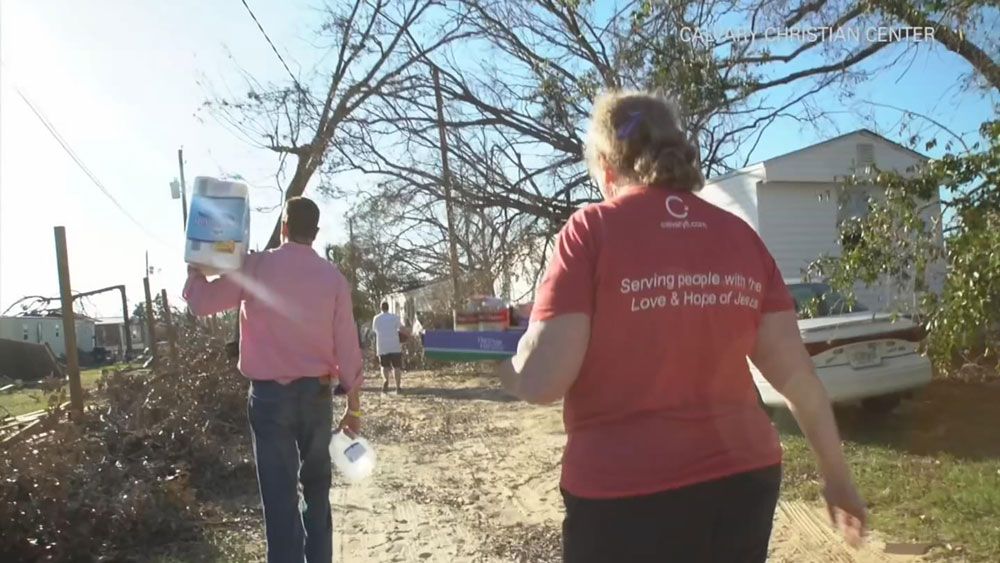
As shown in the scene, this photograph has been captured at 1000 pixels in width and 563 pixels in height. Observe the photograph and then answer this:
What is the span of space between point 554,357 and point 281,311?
2171 millimetres

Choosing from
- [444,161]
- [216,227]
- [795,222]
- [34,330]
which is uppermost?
[444,161]

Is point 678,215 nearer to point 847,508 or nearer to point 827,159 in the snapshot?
point 847,508

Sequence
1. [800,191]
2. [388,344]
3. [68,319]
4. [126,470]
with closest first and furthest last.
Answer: [126,470] < [68,319] < [800,191] < [388,344]

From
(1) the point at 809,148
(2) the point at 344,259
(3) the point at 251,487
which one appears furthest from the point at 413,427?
(2) the point at 344,259

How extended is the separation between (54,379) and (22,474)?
88.4 inches

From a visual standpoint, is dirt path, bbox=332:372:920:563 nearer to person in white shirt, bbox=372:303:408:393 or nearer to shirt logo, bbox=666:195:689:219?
shirt logo, bbox=666:195:689:219

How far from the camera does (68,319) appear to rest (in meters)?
6.86

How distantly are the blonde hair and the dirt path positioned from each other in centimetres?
350

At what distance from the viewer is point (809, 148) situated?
14.6 metres

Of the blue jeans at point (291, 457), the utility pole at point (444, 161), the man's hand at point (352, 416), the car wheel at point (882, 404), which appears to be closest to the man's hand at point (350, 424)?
the man's hand at point (352, 416)

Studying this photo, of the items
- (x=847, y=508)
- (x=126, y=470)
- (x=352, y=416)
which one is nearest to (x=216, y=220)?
(x=352, y=416)

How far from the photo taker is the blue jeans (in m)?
3.80

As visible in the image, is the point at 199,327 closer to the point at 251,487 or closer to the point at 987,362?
the point at 251,487

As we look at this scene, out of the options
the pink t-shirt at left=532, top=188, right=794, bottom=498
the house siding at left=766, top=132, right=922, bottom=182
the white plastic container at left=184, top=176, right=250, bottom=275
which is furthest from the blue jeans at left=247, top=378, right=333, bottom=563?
the house siding at left=766, top=132, right=922, bottom=182
